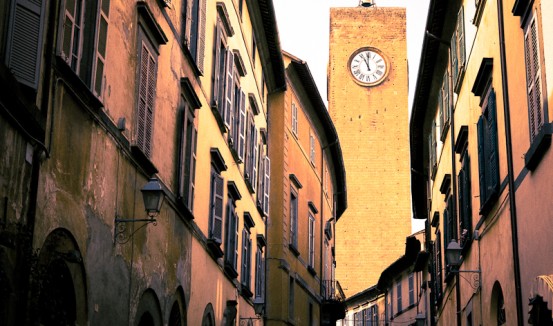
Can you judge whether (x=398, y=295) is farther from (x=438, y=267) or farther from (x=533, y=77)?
(x=533, y=77)

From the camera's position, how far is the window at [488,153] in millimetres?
15703

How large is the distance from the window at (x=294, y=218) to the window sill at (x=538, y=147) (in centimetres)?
1971

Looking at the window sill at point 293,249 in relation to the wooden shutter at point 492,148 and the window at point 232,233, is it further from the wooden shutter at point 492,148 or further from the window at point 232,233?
the wooden shutter at point 492,148

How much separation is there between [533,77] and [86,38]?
5591mm

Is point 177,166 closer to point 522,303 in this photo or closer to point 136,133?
point 136,133

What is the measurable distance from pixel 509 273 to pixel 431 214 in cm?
1489

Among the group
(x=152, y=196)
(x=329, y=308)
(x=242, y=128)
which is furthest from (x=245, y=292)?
(x=329, y=308)

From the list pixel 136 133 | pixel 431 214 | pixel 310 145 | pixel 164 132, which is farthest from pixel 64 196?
pixel 310 145

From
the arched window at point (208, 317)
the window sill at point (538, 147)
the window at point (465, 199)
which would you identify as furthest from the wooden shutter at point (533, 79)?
the arched window at point (208, 317)

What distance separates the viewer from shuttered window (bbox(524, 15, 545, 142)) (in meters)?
12.1

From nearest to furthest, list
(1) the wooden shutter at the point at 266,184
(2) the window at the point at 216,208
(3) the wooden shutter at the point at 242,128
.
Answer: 1. (2) the window at the point at 216,208
2. (3) the wooden shutter at the point at 242,128
3. (1) the wooden shutter at the point at 266,184

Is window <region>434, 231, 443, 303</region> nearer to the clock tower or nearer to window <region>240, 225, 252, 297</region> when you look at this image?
window <region>240, 225, 252, 297</region>

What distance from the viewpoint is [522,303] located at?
44.8 ft

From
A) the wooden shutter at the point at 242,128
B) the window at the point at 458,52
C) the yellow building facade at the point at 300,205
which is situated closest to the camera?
the window at the point at 458,52
